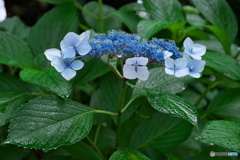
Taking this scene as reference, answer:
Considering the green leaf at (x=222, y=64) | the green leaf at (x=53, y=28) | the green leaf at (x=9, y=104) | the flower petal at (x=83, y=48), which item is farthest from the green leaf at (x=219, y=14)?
the green leaf at (x=9, y=104)

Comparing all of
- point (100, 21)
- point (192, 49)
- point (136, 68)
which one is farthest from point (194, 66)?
point (100, 21)

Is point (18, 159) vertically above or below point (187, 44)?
below

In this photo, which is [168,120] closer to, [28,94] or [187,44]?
[187,44]

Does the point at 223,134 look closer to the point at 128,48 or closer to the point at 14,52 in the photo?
the point at 128,48

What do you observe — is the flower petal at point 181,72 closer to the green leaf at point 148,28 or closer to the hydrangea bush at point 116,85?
the hydrangea bush at point 116,85

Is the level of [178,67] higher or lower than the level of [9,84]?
higher

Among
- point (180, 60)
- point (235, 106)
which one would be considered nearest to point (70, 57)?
point (180, 60)

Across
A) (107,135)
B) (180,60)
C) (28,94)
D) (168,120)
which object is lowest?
(107,135)
